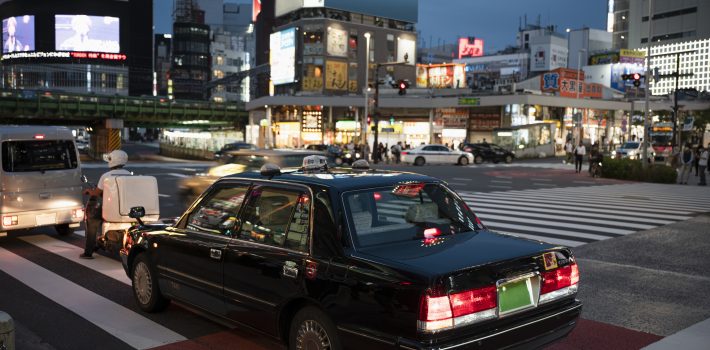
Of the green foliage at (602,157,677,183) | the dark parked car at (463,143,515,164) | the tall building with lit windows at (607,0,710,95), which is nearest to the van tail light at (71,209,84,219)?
the green foliage at (602,157,677,183)

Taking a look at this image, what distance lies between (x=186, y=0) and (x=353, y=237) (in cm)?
17747

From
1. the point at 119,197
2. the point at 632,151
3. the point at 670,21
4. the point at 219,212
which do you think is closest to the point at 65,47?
the point at 632,151

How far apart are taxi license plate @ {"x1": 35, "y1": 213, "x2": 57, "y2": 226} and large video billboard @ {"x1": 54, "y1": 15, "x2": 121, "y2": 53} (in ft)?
365

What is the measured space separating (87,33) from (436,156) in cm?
9231

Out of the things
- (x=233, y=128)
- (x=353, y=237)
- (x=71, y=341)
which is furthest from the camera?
(x=233, y=128)

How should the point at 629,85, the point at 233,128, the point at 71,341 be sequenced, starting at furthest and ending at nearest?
1. the point at 629,85
2. the point at 233,128
3. the point at 71,341

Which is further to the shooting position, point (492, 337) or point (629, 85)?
point (629, 85)

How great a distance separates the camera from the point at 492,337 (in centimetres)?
392

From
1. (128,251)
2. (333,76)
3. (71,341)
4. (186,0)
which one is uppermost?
(186,0)

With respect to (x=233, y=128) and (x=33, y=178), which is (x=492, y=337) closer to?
(x=33, y=178)

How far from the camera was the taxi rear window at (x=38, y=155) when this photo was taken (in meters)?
10.5

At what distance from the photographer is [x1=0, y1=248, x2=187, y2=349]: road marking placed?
5.66m

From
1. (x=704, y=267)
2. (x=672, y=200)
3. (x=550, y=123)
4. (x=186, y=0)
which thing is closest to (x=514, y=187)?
(x=672, y=200)

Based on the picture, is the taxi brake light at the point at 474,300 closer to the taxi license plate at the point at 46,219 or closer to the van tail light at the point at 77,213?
the taxi license plate at the point at 46,219
